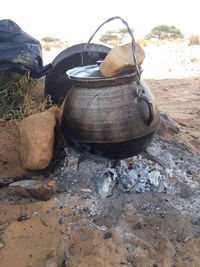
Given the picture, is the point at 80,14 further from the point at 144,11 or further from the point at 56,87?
the point at 56,87

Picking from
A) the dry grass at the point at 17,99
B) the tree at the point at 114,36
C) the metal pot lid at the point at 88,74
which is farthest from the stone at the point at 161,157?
the tree at the point at 114,36

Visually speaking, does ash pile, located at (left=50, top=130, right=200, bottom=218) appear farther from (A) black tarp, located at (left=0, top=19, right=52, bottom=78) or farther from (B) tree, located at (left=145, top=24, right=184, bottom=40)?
(B) tree, located at (left=145, top=24, right=184, bottom=40)

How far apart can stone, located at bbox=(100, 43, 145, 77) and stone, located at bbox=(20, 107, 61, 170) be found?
706mm

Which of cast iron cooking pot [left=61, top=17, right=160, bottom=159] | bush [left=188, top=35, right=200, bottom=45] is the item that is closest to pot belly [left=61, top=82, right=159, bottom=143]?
cast iron cooking pot [left=61, top=17, right=160, bottom=159]

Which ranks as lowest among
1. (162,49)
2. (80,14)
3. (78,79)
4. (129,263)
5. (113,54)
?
(80,14)

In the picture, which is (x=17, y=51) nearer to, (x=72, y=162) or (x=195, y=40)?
(x=72, y=162)

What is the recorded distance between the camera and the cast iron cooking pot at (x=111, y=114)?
2.67 metres

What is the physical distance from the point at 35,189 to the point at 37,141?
437mm

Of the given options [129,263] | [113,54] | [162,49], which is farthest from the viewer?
[162,49]

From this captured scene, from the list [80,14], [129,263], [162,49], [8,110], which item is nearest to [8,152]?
[8,110]

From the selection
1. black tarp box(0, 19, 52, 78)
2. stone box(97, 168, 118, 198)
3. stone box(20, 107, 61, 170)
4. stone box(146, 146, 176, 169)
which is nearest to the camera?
stone box(97, 168, 118, 198)

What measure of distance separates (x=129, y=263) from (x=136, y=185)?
738mm

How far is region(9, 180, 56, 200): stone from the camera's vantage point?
8.98 ft

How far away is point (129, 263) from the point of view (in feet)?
7.63
